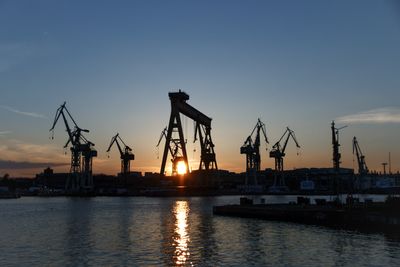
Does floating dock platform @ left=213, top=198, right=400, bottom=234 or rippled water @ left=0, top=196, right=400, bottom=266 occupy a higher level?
floating dock platform @ left=213, top=198, right=400, bottom=234

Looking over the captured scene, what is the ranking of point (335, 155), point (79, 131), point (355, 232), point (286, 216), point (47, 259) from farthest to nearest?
point (79, 131) < point (335, 155) < point (286, 216) < point (355, 232) < point (47, 259)

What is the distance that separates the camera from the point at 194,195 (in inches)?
7736

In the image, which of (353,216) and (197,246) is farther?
(353,216)

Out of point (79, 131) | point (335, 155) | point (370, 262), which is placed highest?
point (79, 131)

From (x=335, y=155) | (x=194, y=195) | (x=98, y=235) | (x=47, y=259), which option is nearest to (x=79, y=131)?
Result: (x=194, y=195)

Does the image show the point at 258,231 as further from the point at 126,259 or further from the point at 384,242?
the point at 126,259

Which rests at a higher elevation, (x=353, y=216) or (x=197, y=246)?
(x=353, y=216)

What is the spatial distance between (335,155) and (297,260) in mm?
46257

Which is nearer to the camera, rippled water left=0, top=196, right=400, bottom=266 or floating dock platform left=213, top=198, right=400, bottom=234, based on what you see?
rippled water left=0, top=196, right=400, bottom=266

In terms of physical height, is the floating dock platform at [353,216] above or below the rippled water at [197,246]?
above

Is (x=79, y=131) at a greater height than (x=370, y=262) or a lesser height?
greater

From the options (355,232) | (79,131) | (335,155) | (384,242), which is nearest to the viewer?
(384,242)

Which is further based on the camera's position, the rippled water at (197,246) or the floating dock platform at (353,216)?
the floating dock platform at (353,216)

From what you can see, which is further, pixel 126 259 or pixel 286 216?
pixel 286 216
